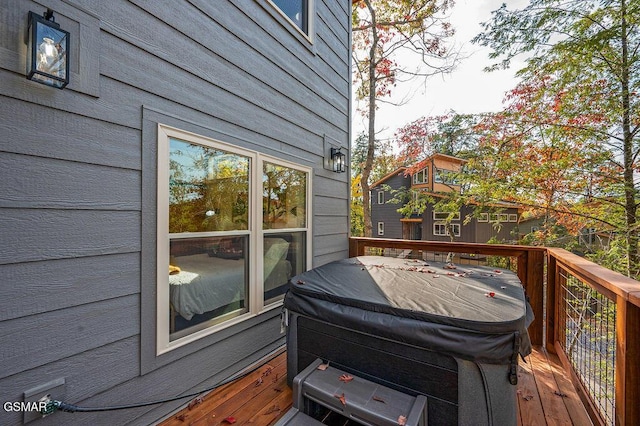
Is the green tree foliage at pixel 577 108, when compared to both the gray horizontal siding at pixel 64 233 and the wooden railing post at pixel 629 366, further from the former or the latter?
the gray horizontal siding at pixel 64 233

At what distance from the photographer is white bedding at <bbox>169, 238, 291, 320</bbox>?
1883mm

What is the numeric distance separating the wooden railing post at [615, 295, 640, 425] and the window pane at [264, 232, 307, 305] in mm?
2133

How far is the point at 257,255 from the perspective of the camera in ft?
8.08

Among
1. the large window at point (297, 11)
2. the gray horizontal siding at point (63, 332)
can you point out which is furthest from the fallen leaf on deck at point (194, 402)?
the large window at point (297, 11)

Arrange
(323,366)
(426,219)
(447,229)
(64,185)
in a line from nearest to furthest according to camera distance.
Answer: (64,185) < (323,366) < (447,229) < (426,219)

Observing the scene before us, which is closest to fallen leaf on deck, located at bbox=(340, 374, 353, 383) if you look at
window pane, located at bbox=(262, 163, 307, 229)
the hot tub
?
the hot tub

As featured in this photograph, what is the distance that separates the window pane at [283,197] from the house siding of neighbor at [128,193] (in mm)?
29

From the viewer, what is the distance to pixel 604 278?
1625mm

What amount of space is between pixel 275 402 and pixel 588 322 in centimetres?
273

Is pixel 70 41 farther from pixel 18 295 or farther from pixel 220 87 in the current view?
pixel 18 295

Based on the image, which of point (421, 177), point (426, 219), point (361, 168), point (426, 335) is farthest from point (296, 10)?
point (426, 219)

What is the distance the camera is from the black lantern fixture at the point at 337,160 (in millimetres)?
3728

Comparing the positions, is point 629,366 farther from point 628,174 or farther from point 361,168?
point 361,168

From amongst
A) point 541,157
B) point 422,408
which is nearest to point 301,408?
point 422,408
